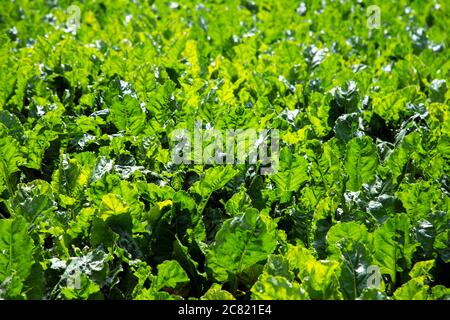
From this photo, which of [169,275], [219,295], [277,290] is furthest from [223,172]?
[277,290]

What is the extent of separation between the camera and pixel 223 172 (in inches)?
111

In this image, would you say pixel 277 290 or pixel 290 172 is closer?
pixel 277 290

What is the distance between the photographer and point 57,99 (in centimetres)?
384

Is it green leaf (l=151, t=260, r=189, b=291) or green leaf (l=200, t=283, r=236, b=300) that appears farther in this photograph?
green leaf (l=151, t=260, r=189, b=291)

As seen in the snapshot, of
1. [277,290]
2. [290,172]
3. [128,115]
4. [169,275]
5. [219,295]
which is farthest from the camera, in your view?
[128,115]

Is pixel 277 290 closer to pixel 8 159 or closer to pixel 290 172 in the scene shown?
pixel 290 172

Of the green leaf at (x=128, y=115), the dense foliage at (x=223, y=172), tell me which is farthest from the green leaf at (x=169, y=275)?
the green leaf at (x=128, y=115)

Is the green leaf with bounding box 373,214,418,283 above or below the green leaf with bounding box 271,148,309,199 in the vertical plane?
below

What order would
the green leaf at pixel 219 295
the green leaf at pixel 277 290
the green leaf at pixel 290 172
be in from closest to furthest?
1. the green leaf at pixel 277 290
2. the green leaf at pixel 219 295
3. the green leaf at pixel 290 172

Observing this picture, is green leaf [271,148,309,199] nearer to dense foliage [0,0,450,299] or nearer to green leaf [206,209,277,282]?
dense foliage [0,0,450,299]

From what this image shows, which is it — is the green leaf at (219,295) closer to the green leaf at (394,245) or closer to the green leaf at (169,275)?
the green leaf at (169,275)

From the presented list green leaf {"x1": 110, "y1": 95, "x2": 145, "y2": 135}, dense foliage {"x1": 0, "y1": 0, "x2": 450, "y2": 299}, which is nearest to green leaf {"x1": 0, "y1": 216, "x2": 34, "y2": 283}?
dense foliage {"x1": 0, "y1": 0, "x2": 450, "y2": 299}

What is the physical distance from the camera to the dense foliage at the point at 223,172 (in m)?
2.45

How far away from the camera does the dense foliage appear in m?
2.45
